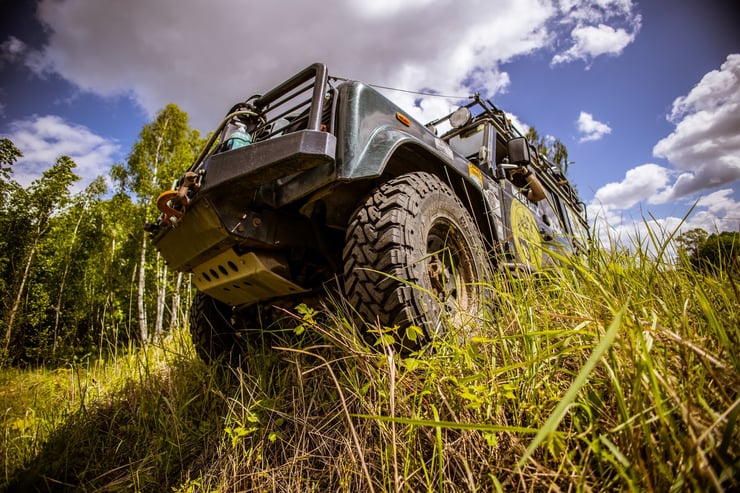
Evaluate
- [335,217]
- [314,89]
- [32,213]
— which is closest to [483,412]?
[335,217]

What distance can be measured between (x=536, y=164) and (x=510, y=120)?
31.4 inches

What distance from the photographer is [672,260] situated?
3.66 ft

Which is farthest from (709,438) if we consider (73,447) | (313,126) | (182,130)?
(182,130)

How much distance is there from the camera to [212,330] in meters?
2.30

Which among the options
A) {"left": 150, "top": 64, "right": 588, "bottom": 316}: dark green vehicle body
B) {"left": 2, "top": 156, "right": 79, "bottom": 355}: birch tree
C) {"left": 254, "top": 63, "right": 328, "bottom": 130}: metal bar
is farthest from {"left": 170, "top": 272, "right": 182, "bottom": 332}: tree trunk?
{"left": 2, "top": 156, "right": 79, "bottom": 355}: birch tree

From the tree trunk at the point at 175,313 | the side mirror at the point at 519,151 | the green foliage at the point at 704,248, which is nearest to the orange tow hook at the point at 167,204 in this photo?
the tree trunk at the point at 175,313

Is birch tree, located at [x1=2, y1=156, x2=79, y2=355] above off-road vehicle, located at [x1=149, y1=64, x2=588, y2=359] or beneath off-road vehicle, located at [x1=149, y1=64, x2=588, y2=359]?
above

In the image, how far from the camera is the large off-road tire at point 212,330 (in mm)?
2277

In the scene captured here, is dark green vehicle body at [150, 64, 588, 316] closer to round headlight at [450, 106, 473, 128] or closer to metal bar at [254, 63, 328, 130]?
metal bar at [254, 63, 328, 130]

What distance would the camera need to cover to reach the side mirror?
2.80 metres

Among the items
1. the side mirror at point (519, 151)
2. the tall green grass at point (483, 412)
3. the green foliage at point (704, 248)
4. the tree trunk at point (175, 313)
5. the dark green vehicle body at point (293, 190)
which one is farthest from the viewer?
the tree trunk at point (175, 313)

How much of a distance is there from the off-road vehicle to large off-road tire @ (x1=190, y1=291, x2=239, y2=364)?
23 mm

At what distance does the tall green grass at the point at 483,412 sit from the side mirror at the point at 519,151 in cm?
173

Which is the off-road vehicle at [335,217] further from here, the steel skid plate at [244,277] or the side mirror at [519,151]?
the side mirror at [519,151]
